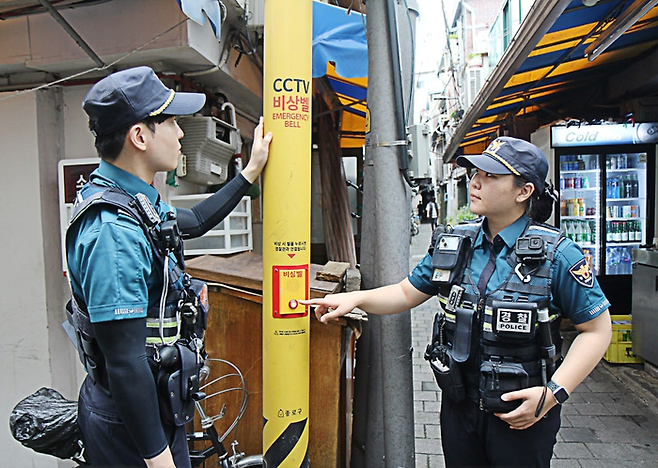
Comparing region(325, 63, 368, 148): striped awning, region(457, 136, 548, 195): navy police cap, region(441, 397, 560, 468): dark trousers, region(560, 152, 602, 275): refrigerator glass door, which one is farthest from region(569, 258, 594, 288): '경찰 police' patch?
region(560, 152, 602, 275): refrigerator glass door

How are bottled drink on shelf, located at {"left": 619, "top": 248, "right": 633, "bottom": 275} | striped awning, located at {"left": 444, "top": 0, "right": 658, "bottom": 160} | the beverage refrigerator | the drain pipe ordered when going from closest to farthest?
the drain pipe, striped awning, located at {"left": 444, "top": 0, "right": 658, "bottom": 160}, the beverage refrigerator, bottled drink on shelf, located at {"left": 619, "top": 248, "right": 633, "bottom": 275}

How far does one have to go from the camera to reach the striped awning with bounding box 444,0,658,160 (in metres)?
4.19

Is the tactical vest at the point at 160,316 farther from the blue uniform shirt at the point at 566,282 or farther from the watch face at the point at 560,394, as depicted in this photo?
the watch face at the point at 560,394

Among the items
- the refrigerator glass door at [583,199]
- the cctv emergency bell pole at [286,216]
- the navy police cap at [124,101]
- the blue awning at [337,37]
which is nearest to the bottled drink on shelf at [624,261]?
the refrigerator glass door at [583,199]

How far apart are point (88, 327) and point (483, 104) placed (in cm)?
592

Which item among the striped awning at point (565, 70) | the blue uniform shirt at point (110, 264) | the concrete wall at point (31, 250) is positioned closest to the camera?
the blue uniform shirt at point (110, 264)

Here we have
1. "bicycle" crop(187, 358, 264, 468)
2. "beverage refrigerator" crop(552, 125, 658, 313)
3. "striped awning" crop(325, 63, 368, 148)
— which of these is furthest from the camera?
"beverage refrigerator" crop(552, 125, 658, 313)

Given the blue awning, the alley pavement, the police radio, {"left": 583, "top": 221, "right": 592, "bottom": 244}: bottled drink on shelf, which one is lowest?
the alley pavement

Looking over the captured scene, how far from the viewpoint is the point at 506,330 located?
1865 mm

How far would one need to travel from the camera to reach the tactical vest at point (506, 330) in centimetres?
188

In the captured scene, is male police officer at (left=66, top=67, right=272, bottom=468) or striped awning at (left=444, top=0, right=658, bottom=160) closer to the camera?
male police officer at (left=66, top=67, right=272, bottom=468)

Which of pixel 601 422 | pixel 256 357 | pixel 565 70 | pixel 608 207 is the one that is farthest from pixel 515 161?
pixel 608 207

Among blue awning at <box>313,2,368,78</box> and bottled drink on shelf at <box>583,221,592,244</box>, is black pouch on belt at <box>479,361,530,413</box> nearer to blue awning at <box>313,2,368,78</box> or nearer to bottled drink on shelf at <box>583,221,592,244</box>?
blue awning at <box>313,2,368,78</box>

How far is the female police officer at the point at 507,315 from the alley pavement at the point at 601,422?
5.74 ft
